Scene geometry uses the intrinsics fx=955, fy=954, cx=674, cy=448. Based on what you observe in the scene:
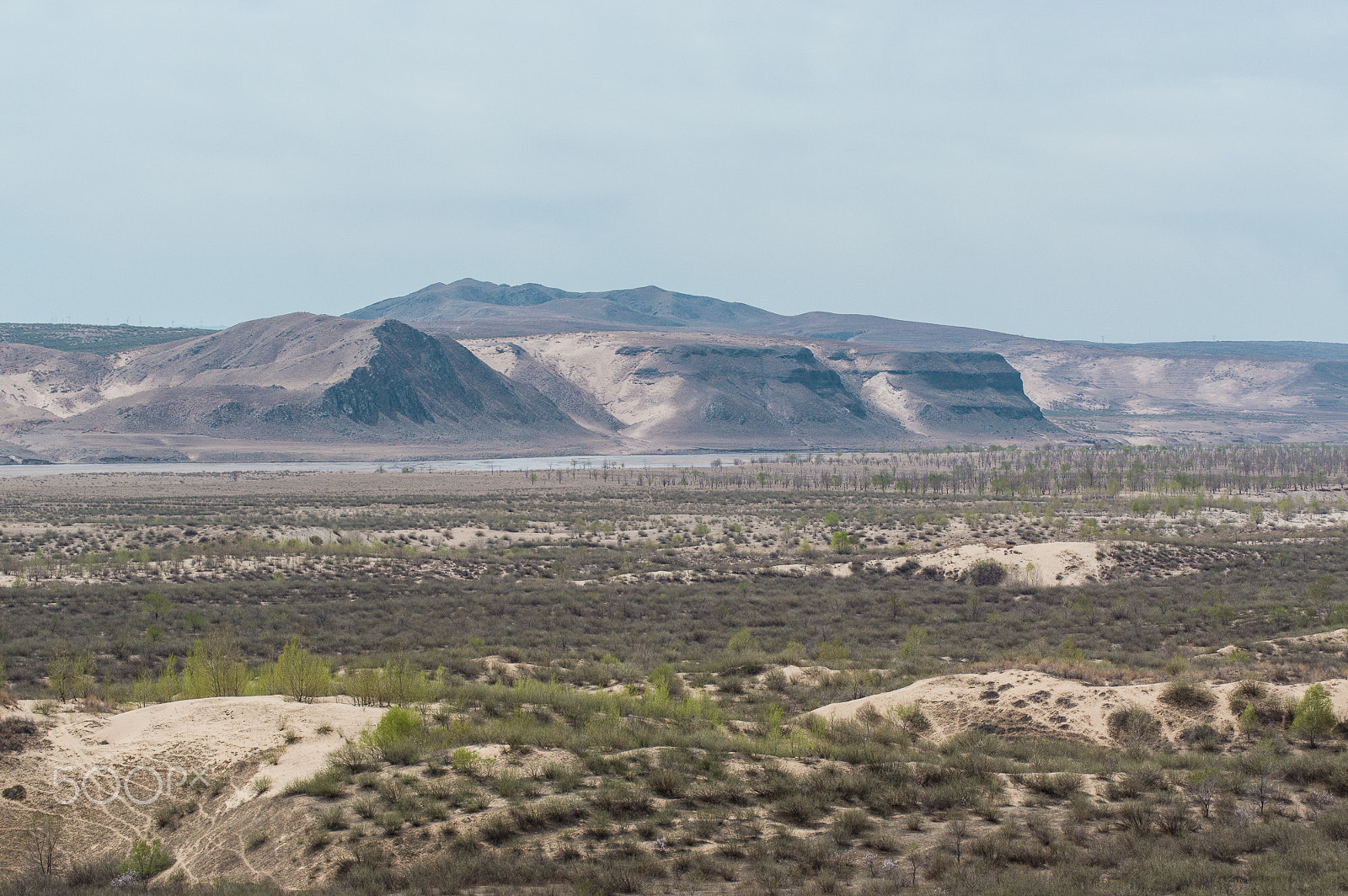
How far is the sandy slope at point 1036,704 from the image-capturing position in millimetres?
13570

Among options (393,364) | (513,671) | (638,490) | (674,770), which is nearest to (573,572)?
(513,671)

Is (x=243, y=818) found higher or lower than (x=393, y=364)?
lower

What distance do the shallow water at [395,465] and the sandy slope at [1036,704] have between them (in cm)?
10450

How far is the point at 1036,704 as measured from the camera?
14.5 m

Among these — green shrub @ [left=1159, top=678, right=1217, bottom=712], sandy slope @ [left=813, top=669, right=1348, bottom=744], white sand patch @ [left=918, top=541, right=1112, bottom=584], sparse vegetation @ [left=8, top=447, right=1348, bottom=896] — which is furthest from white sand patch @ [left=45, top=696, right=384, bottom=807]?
white sand patch @ [left=918, top=541, right=1112, bottom=584]

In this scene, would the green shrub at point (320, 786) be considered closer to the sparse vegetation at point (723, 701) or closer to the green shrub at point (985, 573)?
the sparse vegetation at point (723, 701)

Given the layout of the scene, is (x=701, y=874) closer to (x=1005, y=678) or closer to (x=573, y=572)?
(x=1005, y=678)

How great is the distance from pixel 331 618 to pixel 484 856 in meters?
18.0

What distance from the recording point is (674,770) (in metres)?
10.4

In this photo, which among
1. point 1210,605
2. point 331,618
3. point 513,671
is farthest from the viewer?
point 1210,605

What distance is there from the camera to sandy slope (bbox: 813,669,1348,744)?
13570mm

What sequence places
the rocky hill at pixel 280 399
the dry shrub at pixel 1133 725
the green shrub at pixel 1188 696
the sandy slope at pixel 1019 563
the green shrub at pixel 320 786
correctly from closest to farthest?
the green shrub at pixel 320 786
the dry shrub at pixel 1133 725
the green shrub at pixel 1188 696
the sandy slope at pixel 1019 563
the rocky hill at pixel 280 399

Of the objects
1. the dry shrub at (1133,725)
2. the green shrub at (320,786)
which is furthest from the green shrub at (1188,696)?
the green shrub at (320,786)

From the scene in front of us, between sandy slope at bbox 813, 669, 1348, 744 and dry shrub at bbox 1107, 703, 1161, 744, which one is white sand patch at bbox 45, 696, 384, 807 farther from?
dry shrub at bbox 1107, 703, 1161, 744
